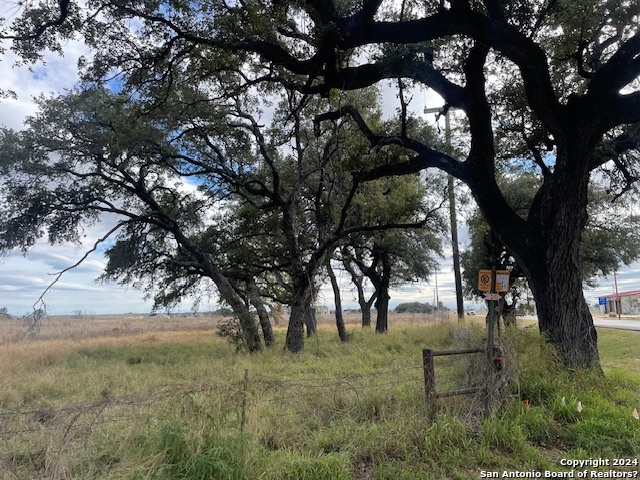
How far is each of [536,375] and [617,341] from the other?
15.9m

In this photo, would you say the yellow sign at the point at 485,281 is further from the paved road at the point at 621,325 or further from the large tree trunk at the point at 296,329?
the paved road at the point at 621,325

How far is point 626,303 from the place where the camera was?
192 ft

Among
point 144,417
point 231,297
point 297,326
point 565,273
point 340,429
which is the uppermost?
point 565,273

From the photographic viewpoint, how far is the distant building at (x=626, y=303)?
5503cm

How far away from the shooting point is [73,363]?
47.1 feet

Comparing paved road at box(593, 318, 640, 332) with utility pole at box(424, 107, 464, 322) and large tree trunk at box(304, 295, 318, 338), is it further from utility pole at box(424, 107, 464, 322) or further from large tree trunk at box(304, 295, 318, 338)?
large tree trunk at box(304, 295, 318, 338)

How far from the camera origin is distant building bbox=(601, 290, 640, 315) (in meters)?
55.0

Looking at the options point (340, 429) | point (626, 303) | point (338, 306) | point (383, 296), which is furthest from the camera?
point (626, 303)

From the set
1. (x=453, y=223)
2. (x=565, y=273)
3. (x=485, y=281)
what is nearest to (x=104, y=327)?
(x=453, y=223)

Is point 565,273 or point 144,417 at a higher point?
point 565,273

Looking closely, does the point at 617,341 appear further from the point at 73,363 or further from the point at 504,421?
the point at 73,363

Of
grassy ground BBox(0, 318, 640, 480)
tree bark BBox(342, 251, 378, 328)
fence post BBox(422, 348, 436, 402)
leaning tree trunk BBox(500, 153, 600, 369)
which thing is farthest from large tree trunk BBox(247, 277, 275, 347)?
fence post BBox(422, 348, 436, 402)

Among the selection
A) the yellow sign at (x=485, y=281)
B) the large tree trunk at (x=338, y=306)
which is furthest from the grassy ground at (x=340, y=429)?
the large tree trunk at (x=338, y=306)

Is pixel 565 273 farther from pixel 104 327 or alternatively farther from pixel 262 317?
pixel 104 327
